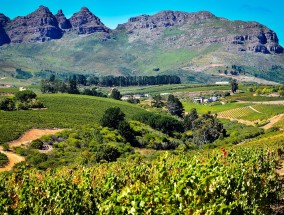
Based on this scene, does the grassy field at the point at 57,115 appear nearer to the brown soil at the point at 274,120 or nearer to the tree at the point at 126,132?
the tree at the point at 126,132

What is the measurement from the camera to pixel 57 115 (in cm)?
12150

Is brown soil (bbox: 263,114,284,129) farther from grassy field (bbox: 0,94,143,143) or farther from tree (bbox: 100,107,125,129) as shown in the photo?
tree (bbox: 100,107,125,129)

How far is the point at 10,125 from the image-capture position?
9856 centimetres

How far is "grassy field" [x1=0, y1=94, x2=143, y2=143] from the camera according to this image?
97688mm

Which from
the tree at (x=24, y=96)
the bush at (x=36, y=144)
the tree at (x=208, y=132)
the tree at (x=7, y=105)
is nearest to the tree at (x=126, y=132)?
the bush at (x=36, y=144)

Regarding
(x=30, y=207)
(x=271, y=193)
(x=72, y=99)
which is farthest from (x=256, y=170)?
(x=72, y=99)

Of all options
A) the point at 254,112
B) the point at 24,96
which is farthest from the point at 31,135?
the point at 254,112

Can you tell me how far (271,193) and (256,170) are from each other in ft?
9.54

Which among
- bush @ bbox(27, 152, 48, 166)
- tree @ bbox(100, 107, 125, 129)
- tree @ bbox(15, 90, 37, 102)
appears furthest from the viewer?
tree @ bbox(15, 90, 37, 102)

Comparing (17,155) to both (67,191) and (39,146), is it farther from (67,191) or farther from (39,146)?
(67,191)

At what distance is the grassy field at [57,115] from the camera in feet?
320

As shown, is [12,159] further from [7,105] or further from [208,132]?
[208,132]

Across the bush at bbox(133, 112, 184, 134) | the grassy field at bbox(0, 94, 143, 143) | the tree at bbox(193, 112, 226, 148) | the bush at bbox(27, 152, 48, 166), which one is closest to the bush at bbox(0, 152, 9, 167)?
the bush at bbox(27, 152, 48, 166)

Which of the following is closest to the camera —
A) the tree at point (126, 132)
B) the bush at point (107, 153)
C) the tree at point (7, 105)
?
the bush at point (107, 153)
